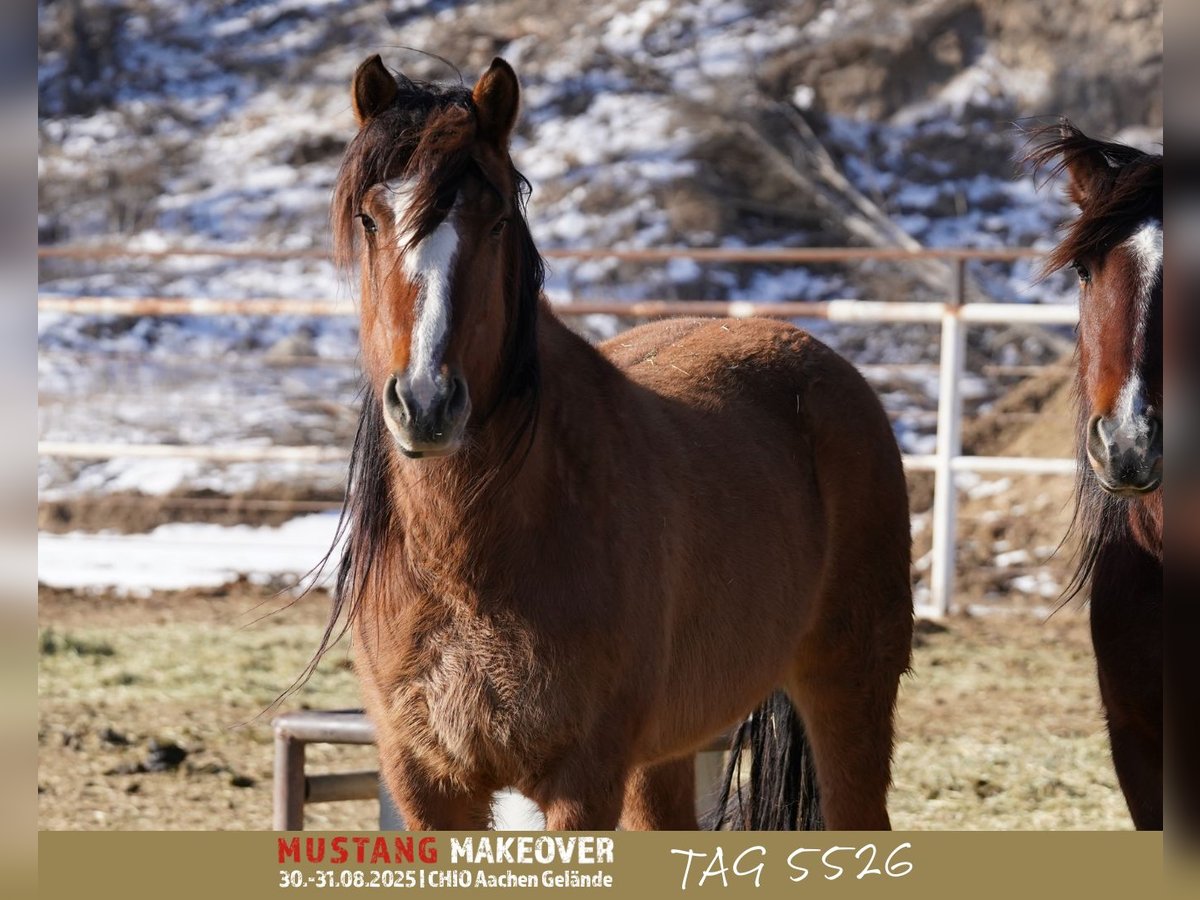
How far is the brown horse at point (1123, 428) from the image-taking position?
2330 mm

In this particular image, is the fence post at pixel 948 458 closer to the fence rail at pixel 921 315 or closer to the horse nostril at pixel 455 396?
the fence rail at pixel 921 315

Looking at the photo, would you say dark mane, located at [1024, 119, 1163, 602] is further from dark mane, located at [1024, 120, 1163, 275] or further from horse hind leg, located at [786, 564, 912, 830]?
horse hind leg, located at [786, 564, 912, 830]

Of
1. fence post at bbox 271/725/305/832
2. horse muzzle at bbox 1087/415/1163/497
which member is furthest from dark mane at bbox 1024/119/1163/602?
fence post at bbox 271/725/305/832

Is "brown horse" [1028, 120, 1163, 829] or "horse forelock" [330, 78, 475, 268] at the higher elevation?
"horse forelock" [330, 78, 475, 268]

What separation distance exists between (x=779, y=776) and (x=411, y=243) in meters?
2.00

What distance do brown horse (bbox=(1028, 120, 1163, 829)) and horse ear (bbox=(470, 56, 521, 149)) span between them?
115cm

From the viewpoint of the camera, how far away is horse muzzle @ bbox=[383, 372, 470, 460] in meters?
2.14

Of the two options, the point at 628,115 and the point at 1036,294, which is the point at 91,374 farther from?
the point at 1036,294

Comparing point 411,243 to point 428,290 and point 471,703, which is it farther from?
point 471,703

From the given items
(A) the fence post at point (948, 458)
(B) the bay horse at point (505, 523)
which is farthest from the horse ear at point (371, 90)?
(A) the fence post at point (948, 458)

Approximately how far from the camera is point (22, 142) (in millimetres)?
1125

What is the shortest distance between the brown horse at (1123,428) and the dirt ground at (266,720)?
1.43m

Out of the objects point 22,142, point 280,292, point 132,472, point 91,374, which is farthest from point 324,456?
point 22,142
